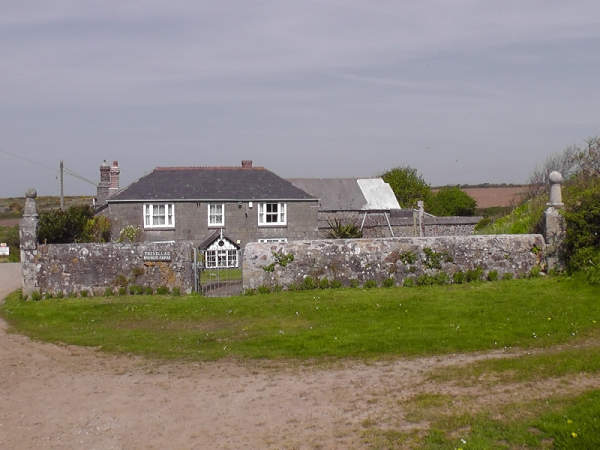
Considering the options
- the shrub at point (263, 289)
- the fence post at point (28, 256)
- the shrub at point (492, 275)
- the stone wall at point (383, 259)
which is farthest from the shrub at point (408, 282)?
the fence post at point (28, 256)

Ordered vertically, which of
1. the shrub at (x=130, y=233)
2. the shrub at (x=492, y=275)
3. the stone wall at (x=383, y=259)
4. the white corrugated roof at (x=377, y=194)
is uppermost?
the white corrugated roof at (x=377, y=194)

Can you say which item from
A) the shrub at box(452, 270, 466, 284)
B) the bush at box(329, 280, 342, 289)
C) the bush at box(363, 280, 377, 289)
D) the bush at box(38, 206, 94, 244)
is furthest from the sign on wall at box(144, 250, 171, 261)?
the bush at box(38, 206, 94, 244)

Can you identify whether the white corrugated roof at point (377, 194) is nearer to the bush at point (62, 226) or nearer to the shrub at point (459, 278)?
the bush at point (62, 226)

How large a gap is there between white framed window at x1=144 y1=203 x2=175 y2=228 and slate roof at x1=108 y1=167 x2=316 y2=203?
449mm

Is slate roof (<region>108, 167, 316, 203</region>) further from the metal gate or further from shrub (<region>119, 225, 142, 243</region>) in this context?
the metal gate

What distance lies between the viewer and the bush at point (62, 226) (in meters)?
25.9

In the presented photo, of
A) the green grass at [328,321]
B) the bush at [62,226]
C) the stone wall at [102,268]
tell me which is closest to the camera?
the green grass at [328,321]

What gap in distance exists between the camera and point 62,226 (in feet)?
90.0

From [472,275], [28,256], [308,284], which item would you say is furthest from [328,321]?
[28,256]

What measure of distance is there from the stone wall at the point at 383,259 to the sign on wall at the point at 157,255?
2.27 meters

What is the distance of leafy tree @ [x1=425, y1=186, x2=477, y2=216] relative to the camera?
66.2 m

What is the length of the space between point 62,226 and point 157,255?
36.0ft

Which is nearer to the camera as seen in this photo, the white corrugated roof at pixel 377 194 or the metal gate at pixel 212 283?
the metal gate at pixel 212 283

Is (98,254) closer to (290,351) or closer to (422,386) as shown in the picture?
(290,351)
